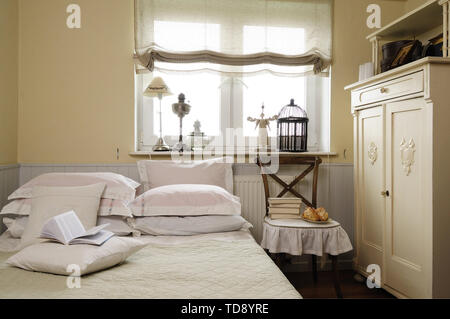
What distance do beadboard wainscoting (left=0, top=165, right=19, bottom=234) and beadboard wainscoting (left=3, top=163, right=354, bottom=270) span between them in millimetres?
63

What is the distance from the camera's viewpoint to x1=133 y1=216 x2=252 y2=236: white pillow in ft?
6.98

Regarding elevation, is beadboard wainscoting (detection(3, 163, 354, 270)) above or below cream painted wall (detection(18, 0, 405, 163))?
below

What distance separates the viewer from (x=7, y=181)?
2.56 meters

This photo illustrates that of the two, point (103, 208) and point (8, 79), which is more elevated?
point (8, 79)

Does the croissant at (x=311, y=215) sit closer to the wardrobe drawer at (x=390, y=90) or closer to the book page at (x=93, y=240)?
the wardrobe drawer at (x=390, y=90)

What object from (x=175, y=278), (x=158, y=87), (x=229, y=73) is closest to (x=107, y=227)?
(x=175, y=278)

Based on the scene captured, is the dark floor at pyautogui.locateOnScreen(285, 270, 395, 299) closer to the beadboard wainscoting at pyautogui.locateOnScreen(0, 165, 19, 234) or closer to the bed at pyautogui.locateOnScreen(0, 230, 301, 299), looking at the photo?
the bed at pyautogui.locateOnScreen(0, 230, 301, 299)

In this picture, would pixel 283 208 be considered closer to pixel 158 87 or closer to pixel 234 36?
pixel 158 87

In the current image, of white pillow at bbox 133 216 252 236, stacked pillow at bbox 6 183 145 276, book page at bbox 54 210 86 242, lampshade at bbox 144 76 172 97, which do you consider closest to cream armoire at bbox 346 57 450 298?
white pillow at bbox 133 216 252 236

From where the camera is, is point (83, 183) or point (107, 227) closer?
point (107, 227)

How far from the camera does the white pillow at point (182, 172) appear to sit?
8.52 feet

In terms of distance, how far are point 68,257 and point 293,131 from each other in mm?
2022

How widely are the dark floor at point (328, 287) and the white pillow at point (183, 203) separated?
0.93m
